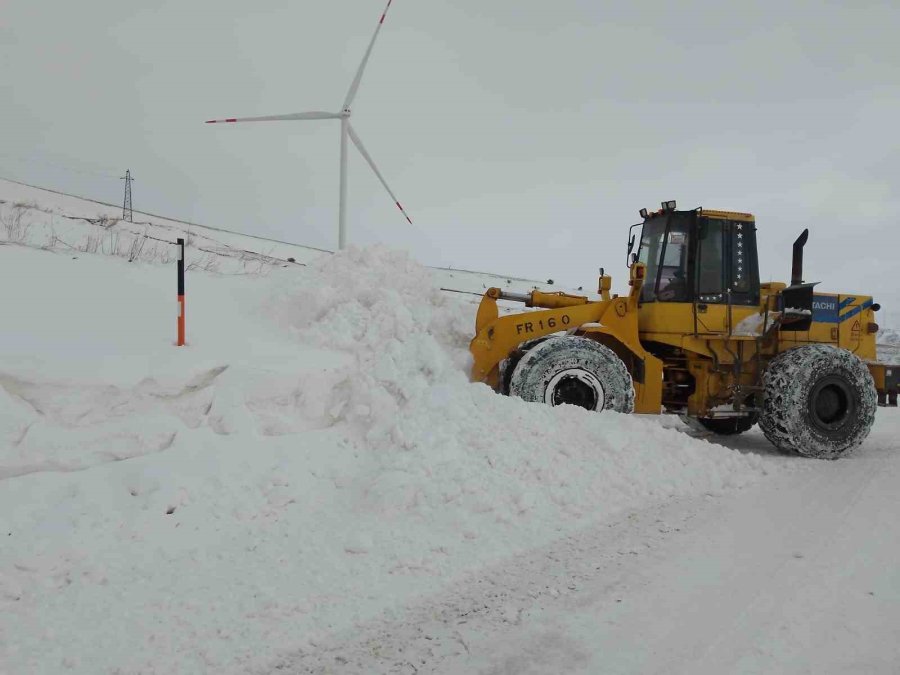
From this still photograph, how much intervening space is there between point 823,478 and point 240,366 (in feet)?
18.9

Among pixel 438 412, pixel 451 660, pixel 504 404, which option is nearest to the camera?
pixel 451 660

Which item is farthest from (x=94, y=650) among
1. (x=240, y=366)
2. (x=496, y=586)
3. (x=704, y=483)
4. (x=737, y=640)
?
(x=704, y=483)

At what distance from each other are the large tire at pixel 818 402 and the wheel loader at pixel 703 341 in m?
0.01

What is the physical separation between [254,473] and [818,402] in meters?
6.83

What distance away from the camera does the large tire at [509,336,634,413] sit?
Result: 22.7 ft

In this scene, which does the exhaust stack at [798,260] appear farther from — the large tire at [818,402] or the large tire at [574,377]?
the large tire at [574,377]

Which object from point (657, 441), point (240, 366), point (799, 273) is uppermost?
point (799, 273)

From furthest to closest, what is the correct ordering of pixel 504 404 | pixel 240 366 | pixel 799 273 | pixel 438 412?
pixel 799 273 < pixel 504 404 < pixel 438 412 < pixel 240 366

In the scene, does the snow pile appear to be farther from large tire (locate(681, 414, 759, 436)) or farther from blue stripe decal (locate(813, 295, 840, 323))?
blue stripe decal (locate(813, 295, 840, 323))

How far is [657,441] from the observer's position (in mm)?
6125

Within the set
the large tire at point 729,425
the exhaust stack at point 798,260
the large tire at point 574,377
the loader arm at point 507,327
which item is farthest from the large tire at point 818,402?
the loader arm at point 507,327

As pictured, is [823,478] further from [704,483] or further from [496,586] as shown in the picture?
[496,586]

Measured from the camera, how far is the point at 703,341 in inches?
317

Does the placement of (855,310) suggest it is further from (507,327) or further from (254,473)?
(254,473)
